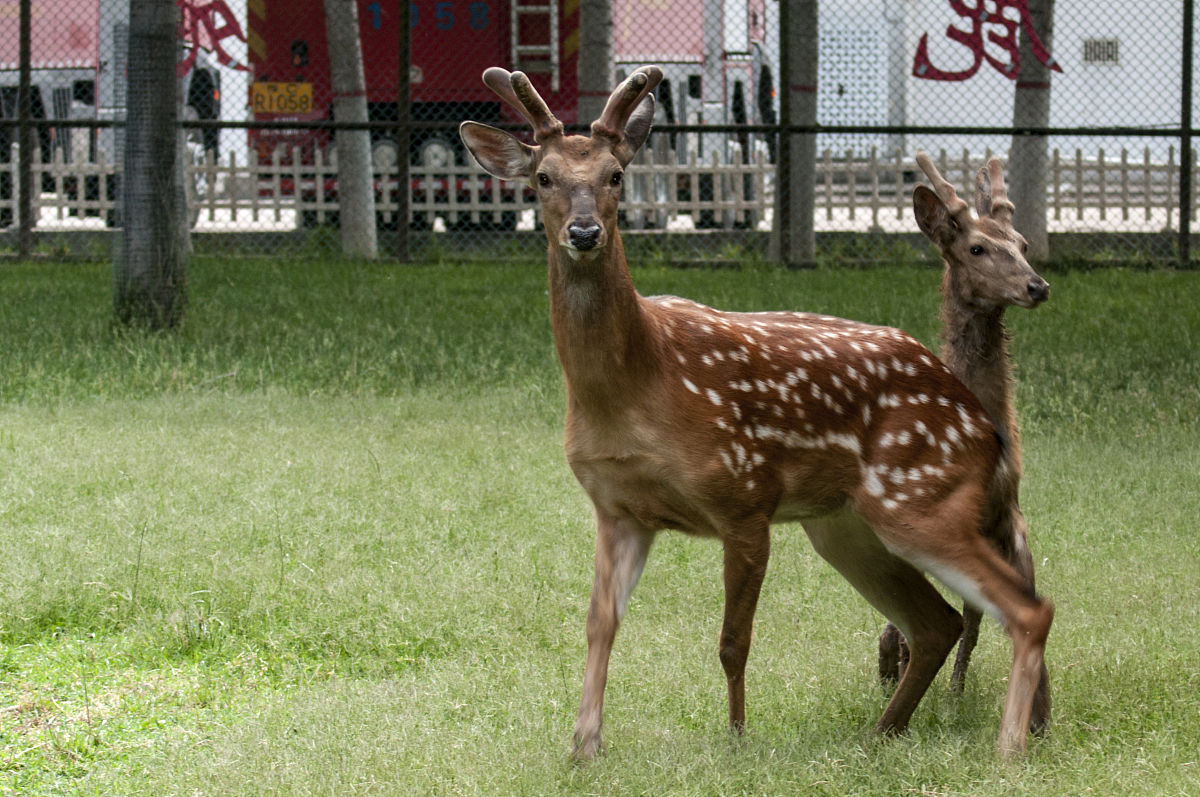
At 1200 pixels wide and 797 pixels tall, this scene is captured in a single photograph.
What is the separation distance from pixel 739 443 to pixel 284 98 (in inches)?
630

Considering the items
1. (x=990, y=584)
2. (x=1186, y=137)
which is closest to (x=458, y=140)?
(x=1186, y=137)

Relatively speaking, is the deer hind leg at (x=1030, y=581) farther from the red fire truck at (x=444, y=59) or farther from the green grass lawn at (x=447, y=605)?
the red fire truck at (x=444, y=59)

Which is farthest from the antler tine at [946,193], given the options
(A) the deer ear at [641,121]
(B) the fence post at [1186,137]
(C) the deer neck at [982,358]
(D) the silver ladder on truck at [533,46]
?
(D) the silver ladder on truck at [533,46]

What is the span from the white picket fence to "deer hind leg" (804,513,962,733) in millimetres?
13666

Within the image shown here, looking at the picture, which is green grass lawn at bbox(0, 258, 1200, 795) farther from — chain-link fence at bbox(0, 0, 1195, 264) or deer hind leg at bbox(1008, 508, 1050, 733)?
chain-link fence at bbox(0, 0, 1195, 264)

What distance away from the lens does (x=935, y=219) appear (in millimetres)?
4582

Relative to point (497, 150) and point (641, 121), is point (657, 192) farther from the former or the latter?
point (497, 150)

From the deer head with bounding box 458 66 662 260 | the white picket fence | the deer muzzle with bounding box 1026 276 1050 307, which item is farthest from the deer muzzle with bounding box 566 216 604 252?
the white picket fence

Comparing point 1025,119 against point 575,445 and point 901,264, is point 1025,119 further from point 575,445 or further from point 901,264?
point 575,445

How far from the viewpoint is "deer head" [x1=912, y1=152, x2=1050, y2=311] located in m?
4.44

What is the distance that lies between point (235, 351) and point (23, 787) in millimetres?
6297

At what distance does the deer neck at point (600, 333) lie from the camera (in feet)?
13.2

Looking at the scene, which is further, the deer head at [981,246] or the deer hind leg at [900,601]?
the deer head at [981,246]

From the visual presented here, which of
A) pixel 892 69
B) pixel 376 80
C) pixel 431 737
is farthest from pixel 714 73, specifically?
pixel 431 737
